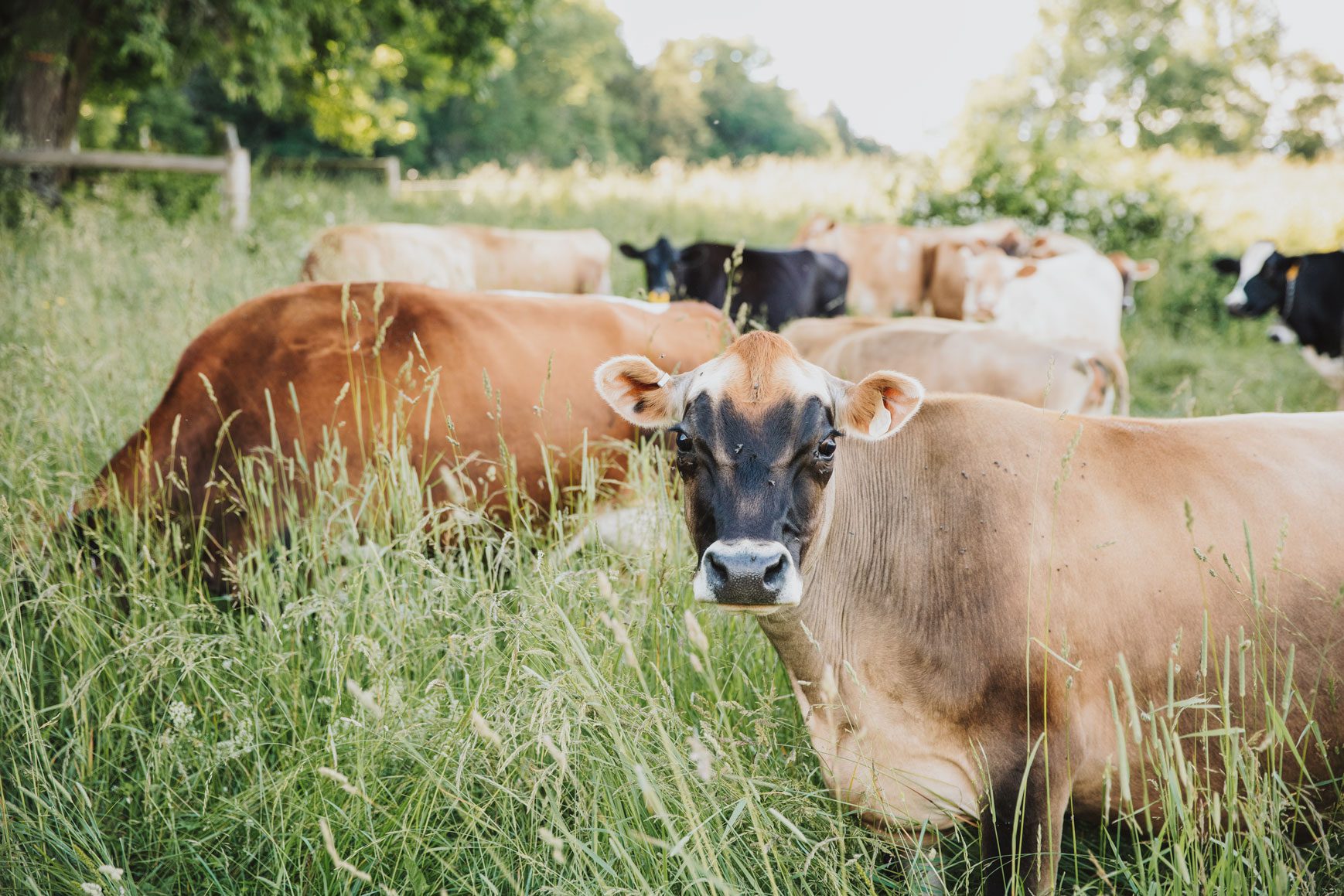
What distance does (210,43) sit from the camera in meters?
11.6

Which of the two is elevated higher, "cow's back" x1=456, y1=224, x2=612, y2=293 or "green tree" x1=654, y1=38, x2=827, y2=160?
"green tree" x1=654, y1=38, x2=827, y2=160

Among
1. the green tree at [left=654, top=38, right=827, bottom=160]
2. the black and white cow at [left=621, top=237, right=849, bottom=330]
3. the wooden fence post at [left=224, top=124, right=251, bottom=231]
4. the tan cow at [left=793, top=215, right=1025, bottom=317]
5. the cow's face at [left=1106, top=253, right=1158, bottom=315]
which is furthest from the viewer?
the green tree at [left=654, top=38, right=827, bottom=160]

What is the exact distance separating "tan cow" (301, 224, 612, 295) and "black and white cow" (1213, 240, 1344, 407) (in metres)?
7.82

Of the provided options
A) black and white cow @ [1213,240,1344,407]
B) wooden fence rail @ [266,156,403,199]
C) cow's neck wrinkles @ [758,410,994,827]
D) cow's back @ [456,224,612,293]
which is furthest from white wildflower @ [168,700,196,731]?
wooden fence rail @ [266,156,403,199]

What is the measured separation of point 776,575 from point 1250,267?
1096cm

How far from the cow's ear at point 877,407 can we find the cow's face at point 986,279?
7.78 meters

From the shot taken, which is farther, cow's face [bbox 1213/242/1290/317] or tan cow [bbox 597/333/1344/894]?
cow's face [bbox 1213/242/1290/317]

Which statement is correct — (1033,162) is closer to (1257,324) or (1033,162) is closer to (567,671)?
(1257,324)

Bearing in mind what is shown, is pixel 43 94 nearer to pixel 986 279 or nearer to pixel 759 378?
pixel 986 279

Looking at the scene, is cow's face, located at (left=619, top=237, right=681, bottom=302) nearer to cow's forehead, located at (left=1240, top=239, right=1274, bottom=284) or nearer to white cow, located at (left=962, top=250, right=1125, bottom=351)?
white cow, located at (left=962, top=250, right=1125, bottom=351)

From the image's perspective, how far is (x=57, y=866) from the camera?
2299mm

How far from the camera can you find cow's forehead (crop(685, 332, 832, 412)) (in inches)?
98.0

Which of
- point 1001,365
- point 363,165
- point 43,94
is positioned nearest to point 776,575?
point 1001,365

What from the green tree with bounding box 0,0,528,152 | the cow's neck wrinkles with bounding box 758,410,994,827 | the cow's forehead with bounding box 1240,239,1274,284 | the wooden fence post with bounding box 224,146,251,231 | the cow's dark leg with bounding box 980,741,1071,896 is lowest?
the cow's dark leg with bounding box 980,741,1071,896
